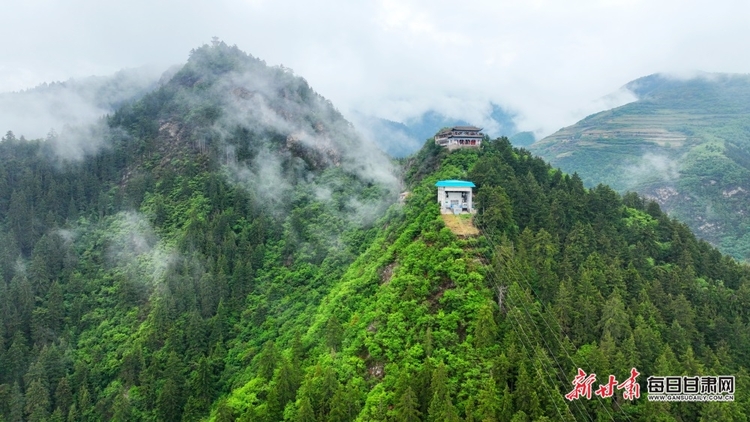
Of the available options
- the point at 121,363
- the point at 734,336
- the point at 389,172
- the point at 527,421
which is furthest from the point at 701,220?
the point at 121,363

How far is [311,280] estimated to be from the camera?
6341cm

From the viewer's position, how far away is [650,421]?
31422 mm

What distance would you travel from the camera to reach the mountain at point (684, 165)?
4668 inches

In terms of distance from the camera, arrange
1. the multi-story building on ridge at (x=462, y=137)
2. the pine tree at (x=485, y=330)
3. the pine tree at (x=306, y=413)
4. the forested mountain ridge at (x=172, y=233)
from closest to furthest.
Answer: the pine tree at (x=485, y=330) → the pine tree at (x=306, y=413) → the forested mountain ridge at (x=172, y=233) → the multi-story building on ridge at (x=462, y=137)

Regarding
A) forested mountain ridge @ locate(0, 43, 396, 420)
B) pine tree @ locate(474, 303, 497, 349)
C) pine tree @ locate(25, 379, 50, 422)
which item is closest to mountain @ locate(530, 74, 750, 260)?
forested mountain ridge @ locate(0, 43, 396, 420)

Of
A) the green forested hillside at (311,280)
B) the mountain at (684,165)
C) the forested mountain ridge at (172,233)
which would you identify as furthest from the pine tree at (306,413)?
the mountain at (684,165)

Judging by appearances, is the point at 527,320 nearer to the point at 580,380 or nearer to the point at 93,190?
the point at 580,380

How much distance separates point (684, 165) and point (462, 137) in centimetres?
11868

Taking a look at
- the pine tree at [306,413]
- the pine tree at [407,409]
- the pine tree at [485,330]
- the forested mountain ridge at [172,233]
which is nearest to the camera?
the pine tree at [407,409]

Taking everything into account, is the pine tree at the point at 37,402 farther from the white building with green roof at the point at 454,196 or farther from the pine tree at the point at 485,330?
the pine tree at the point at 485,330

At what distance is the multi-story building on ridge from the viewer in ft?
197

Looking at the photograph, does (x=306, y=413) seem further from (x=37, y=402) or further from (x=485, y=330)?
(x=37, y=402)

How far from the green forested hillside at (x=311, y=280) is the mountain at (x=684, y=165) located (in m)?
75.5

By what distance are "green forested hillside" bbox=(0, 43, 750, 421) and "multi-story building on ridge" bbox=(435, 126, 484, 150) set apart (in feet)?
7.79
